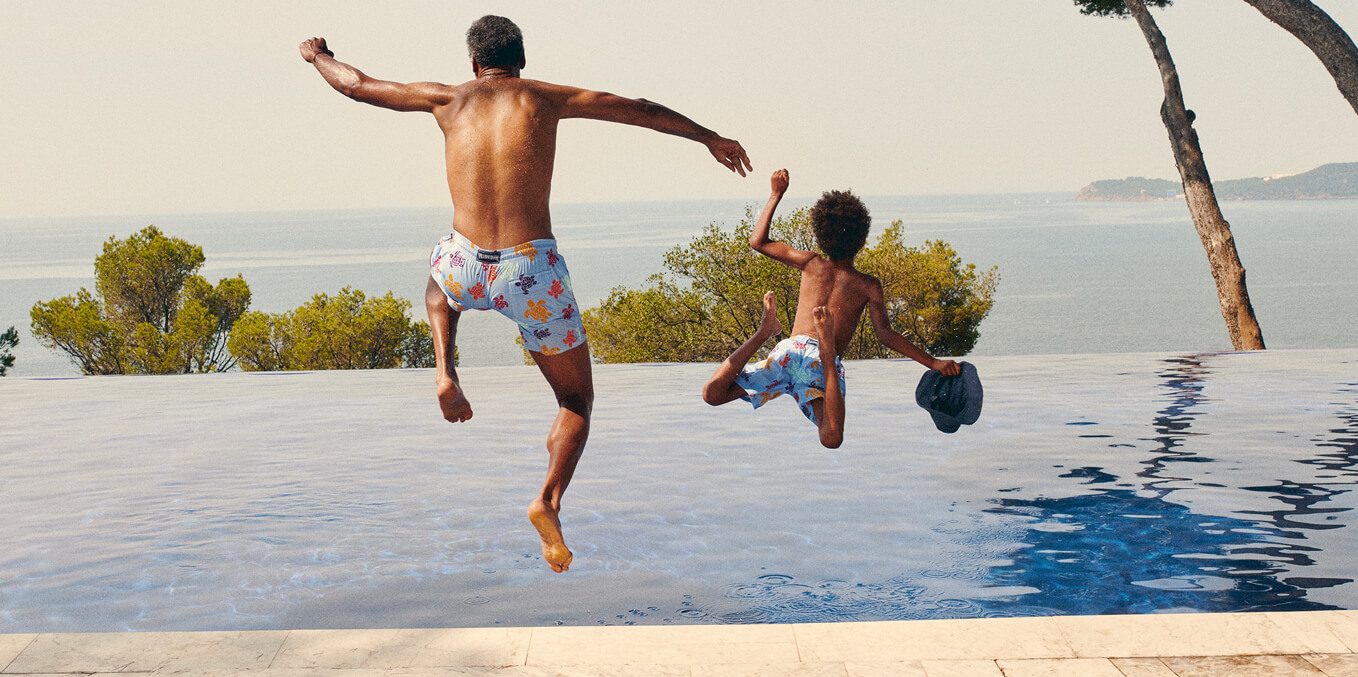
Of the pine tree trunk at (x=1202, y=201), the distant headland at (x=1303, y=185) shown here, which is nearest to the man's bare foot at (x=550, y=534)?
the pine tree trunk at (x=1202, y=201)

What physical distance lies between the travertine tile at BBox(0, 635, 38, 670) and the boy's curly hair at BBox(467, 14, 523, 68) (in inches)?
113

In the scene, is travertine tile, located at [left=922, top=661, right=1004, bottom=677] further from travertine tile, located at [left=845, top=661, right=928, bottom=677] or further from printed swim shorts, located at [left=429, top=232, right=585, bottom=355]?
printed swim shorts, located at [left=429, top=232, right=585, bottom=355]

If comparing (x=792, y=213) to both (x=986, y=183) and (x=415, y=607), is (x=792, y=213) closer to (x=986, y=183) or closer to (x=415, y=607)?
(x=415, y=607)

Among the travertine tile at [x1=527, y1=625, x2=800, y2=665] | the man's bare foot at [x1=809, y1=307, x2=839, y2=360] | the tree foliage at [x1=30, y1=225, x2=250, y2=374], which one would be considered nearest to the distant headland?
the tree foliage at [x1=30, y1=225, x2=250, y2=374]

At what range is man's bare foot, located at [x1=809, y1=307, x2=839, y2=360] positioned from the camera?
19.5 feet

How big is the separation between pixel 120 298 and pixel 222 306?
3.18 metres

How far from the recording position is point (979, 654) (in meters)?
4.29

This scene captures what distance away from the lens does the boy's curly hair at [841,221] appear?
629cm

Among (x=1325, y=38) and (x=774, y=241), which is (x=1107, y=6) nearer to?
(x=1325, y=38)

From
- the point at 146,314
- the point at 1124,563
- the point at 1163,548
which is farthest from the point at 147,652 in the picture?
the point at 146,314

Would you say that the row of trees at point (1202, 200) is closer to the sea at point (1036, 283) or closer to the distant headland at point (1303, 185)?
the sea at point (1036, 283)

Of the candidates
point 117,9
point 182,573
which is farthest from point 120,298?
point 117,9

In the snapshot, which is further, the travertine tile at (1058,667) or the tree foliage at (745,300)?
the tree foliage at (745,300)

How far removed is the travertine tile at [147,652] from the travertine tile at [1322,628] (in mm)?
3832
